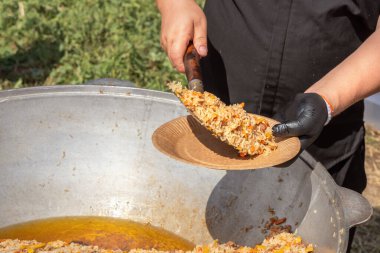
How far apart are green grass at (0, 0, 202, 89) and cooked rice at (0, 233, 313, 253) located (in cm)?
236

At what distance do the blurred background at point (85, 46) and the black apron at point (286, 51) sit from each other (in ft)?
5.23

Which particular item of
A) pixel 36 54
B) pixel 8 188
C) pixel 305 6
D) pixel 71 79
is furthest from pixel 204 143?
pixel 36 54

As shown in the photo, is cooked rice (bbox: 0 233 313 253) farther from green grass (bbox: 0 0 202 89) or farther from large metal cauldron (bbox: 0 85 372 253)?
green grass (bbox: 0 0 202 89)

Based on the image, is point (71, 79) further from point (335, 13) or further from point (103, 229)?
point (335, 13)

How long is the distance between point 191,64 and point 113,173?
1.84 feet

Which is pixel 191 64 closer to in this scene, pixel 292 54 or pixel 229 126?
pixel 229 126

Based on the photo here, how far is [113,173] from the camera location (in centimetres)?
235

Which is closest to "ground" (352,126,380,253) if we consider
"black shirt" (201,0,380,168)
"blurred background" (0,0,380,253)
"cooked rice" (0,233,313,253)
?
"blurred background" (0,0,380,253)

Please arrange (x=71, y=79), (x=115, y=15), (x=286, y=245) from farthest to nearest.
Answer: (x=115, y=15) < (x=71, y=79) < (x=286, y=245)

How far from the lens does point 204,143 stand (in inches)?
78.0

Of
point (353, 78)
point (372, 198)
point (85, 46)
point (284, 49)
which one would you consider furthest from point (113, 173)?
point (85, 46)

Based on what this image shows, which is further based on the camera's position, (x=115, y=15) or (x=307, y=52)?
(x=115, y=15)

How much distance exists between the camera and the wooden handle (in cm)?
200

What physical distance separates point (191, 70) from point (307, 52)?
0.42m
